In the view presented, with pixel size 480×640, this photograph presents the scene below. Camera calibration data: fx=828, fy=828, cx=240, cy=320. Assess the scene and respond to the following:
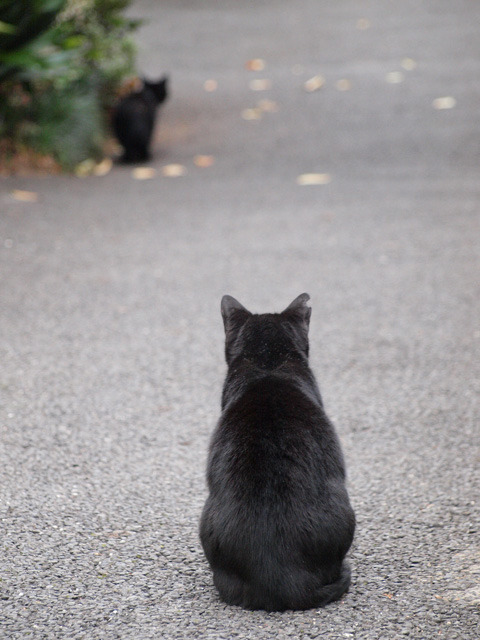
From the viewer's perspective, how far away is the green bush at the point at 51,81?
25.4 ft

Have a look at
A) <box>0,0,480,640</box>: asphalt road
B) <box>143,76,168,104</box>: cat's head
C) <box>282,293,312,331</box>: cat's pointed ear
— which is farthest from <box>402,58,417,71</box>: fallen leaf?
<box>282,293,312,331</box>: cat's pointed ear

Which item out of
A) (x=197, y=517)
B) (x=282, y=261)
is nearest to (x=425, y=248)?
(x=282, y=261)

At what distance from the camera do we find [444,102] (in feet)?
32.7

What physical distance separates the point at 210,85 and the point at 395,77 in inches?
97.0

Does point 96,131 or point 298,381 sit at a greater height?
point 298,381

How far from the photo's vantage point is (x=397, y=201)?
717 cm

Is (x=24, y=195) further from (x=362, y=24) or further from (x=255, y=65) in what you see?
(x=362, y=24)

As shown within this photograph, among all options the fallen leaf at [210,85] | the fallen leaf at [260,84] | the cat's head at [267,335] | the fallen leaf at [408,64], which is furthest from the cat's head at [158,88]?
the cat's head at [267,335]

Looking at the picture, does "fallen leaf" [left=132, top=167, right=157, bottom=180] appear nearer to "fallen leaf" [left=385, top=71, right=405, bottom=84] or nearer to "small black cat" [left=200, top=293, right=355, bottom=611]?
"fallen leaf" [left=385, top=71, right=405, bottom=84]

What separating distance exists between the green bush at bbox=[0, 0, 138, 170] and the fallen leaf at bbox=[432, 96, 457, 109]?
12.5ft

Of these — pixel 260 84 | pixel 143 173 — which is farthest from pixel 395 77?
pixel 143 173

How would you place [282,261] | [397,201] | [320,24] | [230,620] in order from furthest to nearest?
[320,24] → [397,201] → [282,261] → [230,620]

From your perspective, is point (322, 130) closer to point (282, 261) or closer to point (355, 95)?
point (355, 95)

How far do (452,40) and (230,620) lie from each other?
470 inches
